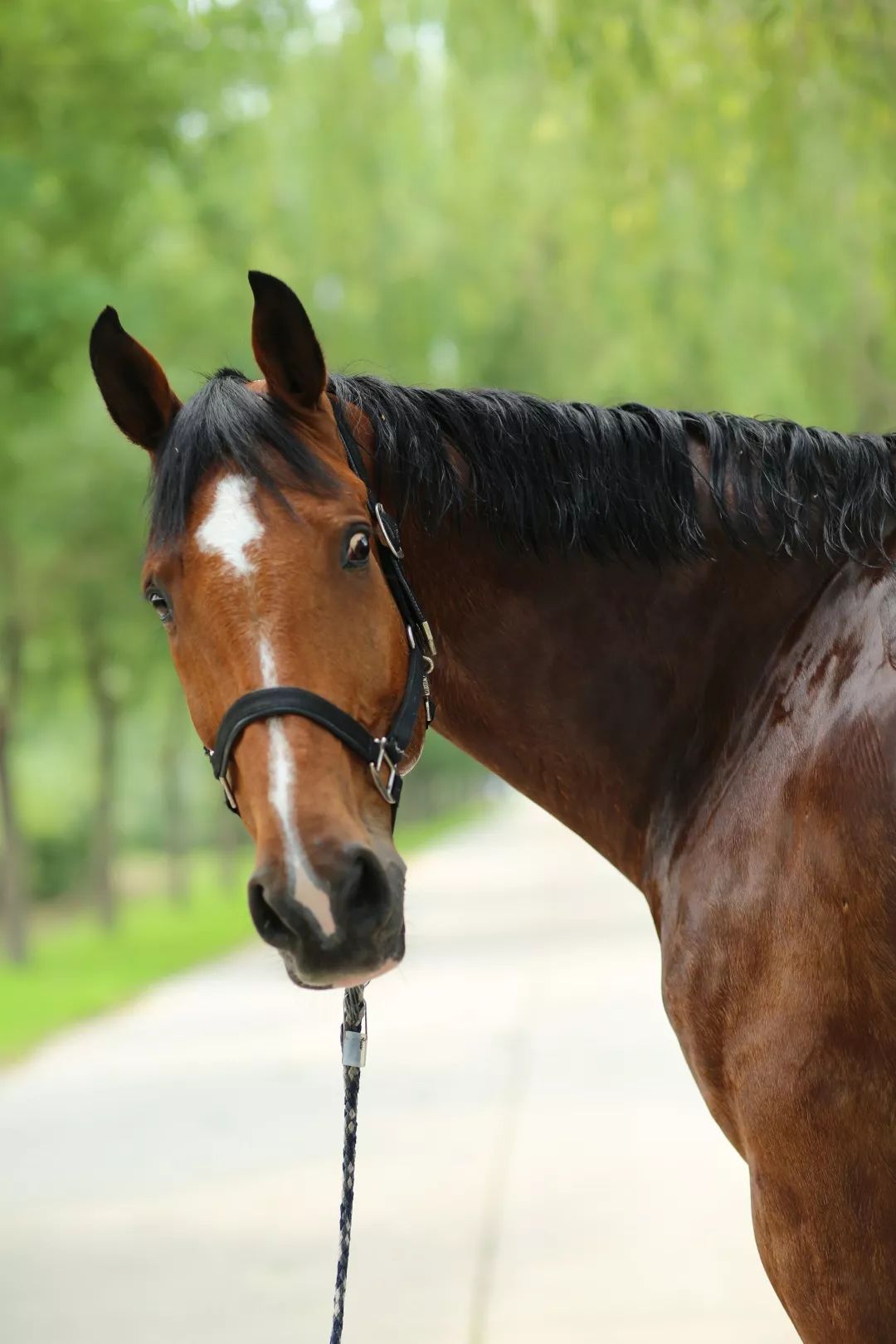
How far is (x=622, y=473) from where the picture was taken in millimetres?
2572

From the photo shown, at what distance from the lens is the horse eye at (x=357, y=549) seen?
2.20m

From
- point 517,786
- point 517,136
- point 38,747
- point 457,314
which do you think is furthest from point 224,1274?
point 38,747

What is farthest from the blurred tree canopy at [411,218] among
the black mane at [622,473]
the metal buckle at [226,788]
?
the metal buckle at [226,788]

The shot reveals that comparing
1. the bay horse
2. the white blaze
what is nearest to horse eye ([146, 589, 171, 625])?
the bay horse

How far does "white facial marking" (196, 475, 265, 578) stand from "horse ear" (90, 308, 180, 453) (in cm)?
24

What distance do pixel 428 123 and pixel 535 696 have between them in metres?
10.9

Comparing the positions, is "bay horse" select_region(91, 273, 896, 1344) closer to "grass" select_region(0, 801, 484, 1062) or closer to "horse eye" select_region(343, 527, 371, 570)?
"horse eye" select_region(343, 527, 371, 570)

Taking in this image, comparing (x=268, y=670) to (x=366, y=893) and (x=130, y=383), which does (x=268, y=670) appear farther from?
(x=130, y=383)

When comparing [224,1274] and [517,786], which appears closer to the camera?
[517,786]

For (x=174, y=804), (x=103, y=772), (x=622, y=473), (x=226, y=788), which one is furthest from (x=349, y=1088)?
(x=174, y=804)

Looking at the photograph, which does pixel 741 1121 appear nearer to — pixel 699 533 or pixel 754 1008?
pixel 754 1008

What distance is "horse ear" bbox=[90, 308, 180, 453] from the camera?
2324 millimetres

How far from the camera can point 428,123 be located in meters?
12.6

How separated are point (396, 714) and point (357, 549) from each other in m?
0.25
